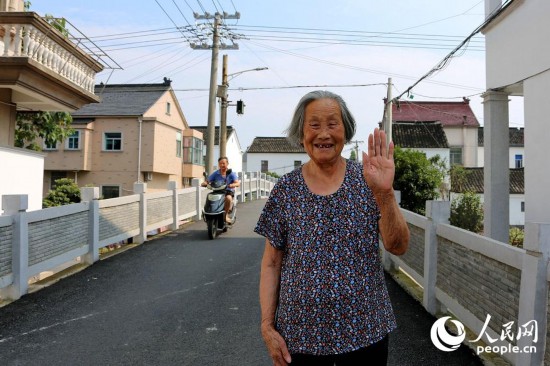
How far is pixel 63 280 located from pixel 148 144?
20217 mm

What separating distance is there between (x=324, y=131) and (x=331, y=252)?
55cm

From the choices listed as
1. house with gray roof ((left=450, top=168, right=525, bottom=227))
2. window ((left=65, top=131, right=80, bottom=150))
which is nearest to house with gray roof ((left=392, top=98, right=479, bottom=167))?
house with gray roof ((left=450, top=168, right=525, bottom=227))

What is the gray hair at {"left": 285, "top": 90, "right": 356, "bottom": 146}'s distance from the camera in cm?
212

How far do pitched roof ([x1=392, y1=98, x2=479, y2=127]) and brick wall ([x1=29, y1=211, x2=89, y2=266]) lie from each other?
124 feet

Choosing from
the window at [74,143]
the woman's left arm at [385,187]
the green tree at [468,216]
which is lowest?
the green tree at [468,216]

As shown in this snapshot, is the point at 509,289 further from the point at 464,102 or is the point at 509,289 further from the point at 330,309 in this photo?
the point at 464,102

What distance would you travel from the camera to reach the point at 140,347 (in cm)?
407

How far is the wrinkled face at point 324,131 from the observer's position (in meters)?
2.06

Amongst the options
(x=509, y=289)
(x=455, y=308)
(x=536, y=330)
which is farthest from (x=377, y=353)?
(x=455, y=308)

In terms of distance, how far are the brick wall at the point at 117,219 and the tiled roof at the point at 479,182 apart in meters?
26.2

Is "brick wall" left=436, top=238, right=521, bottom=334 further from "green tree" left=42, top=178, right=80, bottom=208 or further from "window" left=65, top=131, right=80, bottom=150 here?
"window" left=65, top=131, right=80, bottom=150

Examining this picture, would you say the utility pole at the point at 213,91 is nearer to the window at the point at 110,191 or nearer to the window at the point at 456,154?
the window at the point at 110,191

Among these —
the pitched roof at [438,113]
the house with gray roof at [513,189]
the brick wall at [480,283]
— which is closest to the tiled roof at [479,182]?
the house with gray roof at [513,189]

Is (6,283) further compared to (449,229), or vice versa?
(6,283)
